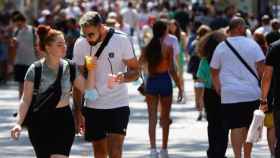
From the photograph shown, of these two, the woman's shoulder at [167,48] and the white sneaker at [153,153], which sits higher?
the woman's shoulder at [167,48]

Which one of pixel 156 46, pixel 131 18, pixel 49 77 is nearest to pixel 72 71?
pixel 49 77

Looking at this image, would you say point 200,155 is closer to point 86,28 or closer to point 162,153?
point 162,153

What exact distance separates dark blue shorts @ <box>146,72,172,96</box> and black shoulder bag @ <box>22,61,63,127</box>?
484 centimetres

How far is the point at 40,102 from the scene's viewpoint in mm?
9695

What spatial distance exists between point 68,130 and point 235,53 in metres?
3.29

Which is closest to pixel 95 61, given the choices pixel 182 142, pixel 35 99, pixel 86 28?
pixel 86 28

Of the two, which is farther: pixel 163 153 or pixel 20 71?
pixel 20 71

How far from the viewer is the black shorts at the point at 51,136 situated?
9641 mm

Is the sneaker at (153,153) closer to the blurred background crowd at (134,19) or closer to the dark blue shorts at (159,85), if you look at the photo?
the dark blue shorts at (159,85)

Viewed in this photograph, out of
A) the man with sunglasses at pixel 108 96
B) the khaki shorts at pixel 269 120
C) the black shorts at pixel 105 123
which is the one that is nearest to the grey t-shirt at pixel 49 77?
the man with sunglasses at pixel 108 96

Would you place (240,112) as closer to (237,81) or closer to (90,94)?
(237,81)

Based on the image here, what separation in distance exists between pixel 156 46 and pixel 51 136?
5150 mm

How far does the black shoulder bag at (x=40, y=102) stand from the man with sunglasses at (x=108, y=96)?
0.99 meters

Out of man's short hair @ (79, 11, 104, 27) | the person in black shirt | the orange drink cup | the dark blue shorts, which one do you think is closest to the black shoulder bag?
the orange drink cup
